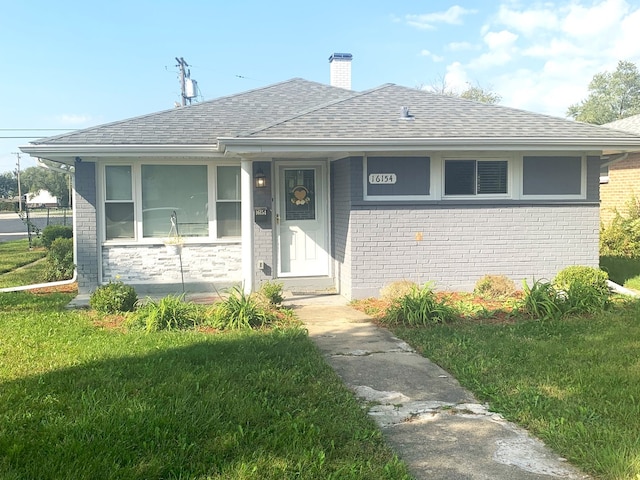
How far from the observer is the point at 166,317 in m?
7.32

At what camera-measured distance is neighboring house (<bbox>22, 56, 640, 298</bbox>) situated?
9.52 meters

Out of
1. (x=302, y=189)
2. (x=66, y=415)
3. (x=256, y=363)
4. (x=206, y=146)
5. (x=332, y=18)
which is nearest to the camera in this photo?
(x=66, y=415)

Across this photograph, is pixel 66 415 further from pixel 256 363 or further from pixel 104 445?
pixel 256 363

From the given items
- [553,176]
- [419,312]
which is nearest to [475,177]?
[553,176]

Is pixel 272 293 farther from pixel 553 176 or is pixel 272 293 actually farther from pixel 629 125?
pixel 629 125

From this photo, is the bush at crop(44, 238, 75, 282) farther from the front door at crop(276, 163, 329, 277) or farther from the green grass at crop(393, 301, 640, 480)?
the green grass at crop(393, 301, 640, 480)

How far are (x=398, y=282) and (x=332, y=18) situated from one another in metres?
11.3

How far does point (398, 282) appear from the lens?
31.4 feet

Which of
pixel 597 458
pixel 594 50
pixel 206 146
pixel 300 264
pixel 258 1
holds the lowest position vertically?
pixel 597 458

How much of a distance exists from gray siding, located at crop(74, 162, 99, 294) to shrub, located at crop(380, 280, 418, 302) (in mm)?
5108

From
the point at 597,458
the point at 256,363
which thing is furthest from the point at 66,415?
the point at 597,458

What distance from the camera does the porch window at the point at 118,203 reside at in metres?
10.4

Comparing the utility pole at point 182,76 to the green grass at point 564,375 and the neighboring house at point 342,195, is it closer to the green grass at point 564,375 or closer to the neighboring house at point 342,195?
the neighboring house at point 342,195

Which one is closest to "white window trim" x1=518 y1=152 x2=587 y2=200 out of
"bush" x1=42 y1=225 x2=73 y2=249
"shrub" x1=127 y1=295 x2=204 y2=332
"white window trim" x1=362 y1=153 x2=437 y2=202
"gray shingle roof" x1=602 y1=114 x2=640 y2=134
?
"white window trim" x1=362 y1=153 x2=437 y2=202
